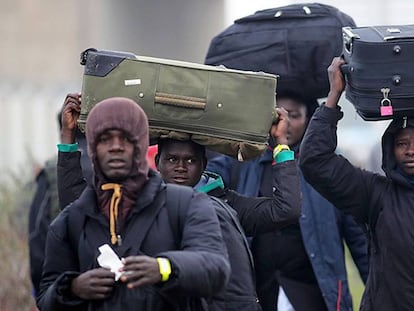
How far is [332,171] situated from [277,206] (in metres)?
0.44

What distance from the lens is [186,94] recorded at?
21.5 feet

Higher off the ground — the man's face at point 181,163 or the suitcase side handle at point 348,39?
the suitcase side handle at point 348,39

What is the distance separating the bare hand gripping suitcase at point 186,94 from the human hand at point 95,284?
1.22 meters

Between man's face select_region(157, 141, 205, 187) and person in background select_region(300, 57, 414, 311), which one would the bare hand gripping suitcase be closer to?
man's face select_region(157, 141, 205, 187)

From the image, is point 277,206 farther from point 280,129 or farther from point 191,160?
point 191,160

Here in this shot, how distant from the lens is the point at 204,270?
5410 millimetres

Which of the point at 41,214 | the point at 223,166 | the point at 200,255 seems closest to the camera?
the point at 200,255

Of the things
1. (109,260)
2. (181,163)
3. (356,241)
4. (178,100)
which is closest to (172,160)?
(181,163)

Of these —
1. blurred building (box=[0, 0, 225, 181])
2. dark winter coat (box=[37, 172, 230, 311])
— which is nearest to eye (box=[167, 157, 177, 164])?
dark winter coat (box=[37, 172, 230, 311])

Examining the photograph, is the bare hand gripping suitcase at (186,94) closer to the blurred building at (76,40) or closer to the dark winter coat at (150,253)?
the dark winter coat at (150,253)

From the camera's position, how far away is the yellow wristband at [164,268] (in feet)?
17.5

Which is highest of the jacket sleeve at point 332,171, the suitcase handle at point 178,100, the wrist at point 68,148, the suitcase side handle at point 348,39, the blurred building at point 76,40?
the suitcase side handle at point 348,39

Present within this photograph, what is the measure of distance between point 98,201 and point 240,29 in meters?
2.95

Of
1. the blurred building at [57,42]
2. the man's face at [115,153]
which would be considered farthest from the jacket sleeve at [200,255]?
the blurred building at [57,42]
